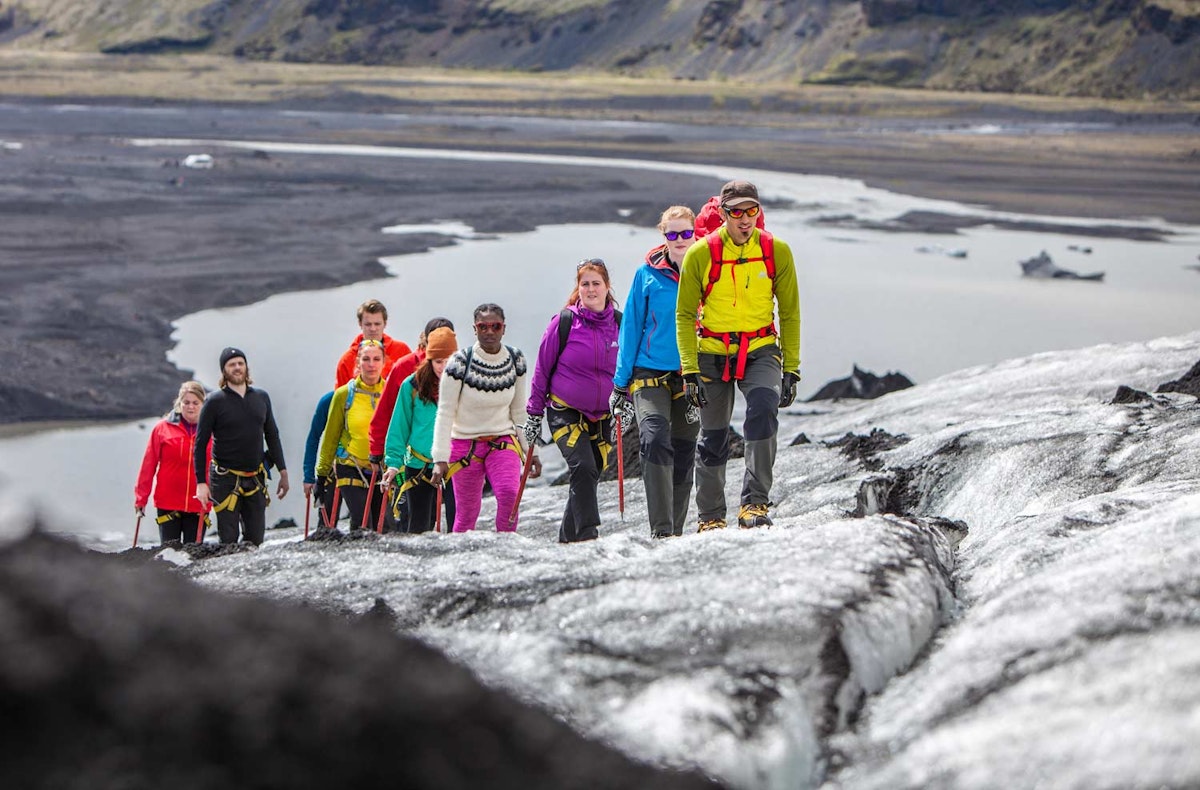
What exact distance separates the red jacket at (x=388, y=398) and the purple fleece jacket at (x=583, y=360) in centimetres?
86

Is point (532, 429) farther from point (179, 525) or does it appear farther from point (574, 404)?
point (179, 525)

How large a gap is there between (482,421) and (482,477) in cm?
35

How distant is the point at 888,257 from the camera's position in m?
32.2

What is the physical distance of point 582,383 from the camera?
23.4 feet

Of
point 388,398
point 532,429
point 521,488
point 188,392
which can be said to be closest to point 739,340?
point 532,429

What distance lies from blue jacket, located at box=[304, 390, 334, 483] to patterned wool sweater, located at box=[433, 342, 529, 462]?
1229 millimetres

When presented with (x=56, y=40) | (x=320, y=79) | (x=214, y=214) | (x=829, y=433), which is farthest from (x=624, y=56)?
(x=829, y=433)

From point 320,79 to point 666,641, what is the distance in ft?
408

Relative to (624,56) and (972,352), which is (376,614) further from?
(624,56)

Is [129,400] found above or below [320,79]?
below

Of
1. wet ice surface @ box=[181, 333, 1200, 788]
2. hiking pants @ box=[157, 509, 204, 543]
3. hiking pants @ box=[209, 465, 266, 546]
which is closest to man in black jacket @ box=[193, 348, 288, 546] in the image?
hiking pants @ box=[209, 465, 266, 546]

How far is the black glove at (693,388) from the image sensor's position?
6.51 meters

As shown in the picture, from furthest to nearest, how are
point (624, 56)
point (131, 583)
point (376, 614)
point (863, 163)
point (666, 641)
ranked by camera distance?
1. point (624, 56)
2. point (863, 163)
3. point (376, 614)
4. point (666, 641)
5. point (131, 583)

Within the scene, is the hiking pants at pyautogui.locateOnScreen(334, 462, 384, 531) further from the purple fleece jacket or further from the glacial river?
the glacial river
